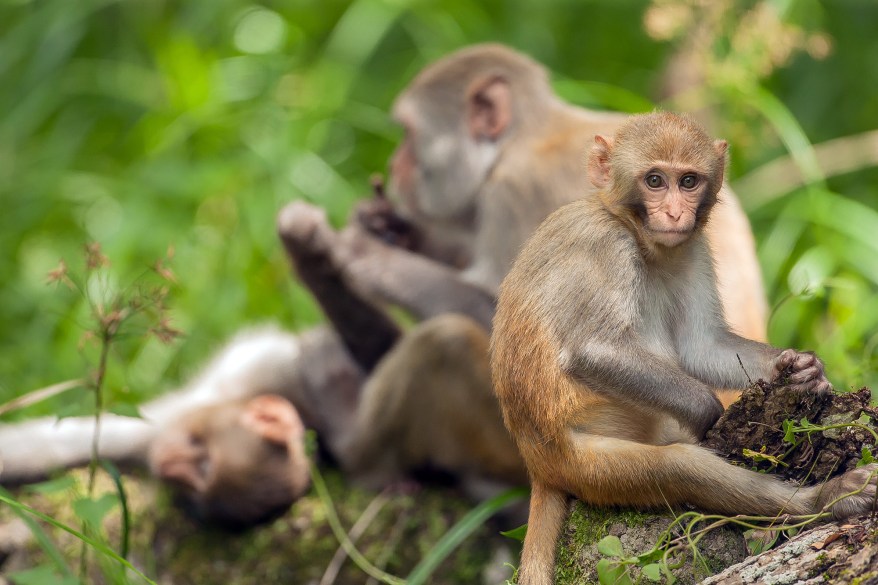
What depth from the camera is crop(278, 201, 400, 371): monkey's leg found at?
536 cm

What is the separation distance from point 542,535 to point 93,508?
153cm

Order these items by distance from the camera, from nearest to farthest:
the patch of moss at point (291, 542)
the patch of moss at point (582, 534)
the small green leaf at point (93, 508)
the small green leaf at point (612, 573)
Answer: the small green leaf at point (612, 573), the patch of moss at point (582, 534), the small green leaf at point (93, 508), the patch of moss at point (291, 542)

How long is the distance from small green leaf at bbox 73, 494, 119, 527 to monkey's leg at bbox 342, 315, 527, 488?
1712 millimetres

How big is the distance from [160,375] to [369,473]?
6.12ft

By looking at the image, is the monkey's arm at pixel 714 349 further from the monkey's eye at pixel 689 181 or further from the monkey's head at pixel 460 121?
the monkey's head at pixel 460 121

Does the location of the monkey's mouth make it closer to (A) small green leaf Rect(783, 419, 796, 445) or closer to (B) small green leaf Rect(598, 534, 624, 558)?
(A) small green leaf Rect(783, 419, 796, 445)

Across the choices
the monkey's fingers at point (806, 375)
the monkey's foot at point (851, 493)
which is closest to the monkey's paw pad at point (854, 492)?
the monkey's foot at point (851, 493)

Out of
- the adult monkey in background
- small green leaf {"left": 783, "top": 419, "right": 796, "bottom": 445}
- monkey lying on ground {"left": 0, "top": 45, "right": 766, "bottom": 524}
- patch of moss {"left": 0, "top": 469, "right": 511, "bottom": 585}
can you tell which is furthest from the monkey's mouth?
patch of moss {"left": 0, "top": 469, "right": 511, "bottom": 585}

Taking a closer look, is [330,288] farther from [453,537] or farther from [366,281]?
[453,537]

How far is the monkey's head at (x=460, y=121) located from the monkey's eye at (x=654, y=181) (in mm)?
2335

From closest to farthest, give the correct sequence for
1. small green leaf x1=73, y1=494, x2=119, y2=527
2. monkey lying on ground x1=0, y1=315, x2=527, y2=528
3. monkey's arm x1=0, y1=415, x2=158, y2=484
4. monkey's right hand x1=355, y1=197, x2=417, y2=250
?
small green leaf x1=73, y1=494, x2=119, y2=527 < monkey lying on ground x1=0, y1=315, x2=527, y2=528 < monkey's arm x1=0, y1=415, x2=158, y2=484 < monkey's right hand x1=355, y1=197, x2=417, y2=250

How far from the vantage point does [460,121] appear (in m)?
5.43

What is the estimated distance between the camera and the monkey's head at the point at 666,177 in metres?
2.96

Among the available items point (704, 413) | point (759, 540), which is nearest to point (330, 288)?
point (704, 413)
